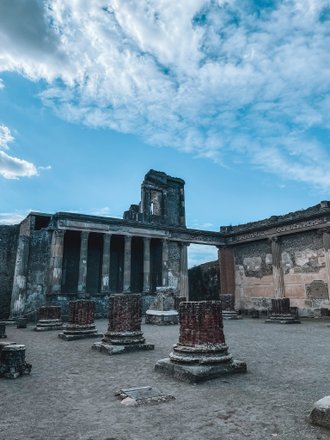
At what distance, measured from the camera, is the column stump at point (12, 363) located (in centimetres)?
446

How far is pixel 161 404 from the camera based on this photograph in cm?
320

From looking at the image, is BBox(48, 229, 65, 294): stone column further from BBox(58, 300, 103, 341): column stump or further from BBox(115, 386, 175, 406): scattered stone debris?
BBox(115, 386, 175, 406): scattered stone debris

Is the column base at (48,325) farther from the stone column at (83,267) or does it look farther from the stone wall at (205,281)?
the stone wall at (205,281)

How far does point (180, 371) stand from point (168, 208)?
19.4 m

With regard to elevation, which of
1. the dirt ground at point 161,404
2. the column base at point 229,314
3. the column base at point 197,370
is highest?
the column base at point 229,314

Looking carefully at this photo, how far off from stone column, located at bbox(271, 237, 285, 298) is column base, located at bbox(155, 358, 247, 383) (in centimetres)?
1430

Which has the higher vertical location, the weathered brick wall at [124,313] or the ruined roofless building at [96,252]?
the ruined roofless building at [96,252]

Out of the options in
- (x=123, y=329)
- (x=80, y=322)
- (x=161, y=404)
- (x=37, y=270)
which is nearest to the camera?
(x=161, y=404)

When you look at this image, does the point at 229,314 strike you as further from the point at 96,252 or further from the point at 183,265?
the point at 96,252

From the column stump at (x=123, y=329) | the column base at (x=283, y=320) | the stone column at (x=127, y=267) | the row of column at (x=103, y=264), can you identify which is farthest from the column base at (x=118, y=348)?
the stone column at (x=127, y=267)

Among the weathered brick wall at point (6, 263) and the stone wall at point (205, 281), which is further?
the stone wall at point (205, 281)

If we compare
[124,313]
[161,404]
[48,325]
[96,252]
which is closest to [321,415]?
[161,404]

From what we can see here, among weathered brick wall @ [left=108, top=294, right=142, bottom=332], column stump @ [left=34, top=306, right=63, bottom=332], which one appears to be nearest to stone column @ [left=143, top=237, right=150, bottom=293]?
column stump @ [left=34, top=306, right=63, bottom=332]

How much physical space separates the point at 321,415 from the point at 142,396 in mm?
1717
